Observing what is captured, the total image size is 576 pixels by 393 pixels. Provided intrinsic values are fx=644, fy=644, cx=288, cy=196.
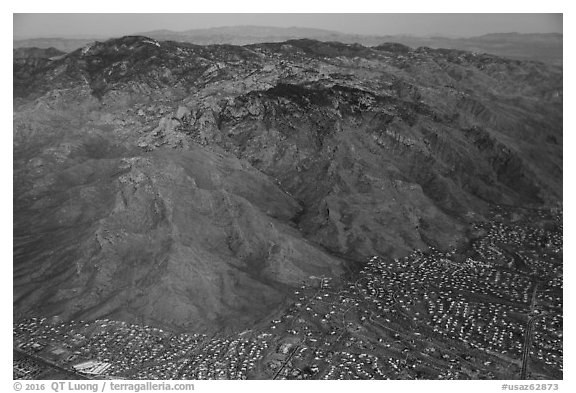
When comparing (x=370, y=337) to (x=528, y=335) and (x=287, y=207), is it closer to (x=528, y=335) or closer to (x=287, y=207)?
(x=528, y=335)

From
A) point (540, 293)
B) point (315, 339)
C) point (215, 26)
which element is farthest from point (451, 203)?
point (215, 26)

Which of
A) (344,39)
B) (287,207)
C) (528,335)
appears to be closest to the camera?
(528,335)

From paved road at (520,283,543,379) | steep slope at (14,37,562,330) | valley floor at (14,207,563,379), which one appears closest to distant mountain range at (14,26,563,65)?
steep slope at (14,37,562,330)

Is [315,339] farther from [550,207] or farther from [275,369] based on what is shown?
[550,207]

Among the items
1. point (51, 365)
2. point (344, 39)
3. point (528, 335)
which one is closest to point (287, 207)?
point (344, 39)

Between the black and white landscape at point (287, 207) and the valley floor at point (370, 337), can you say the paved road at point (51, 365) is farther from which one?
the black and white landscape at point (287, 207)

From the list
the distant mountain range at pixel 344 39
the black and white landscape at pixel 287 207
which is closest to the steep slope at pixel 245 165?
the black and white landscape at pixel 287 207
